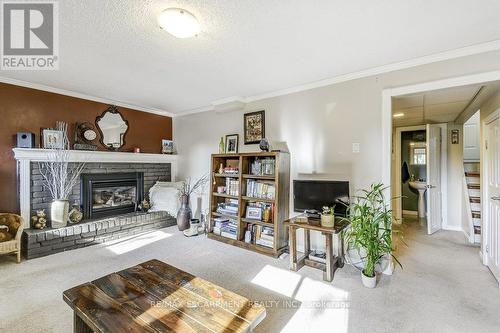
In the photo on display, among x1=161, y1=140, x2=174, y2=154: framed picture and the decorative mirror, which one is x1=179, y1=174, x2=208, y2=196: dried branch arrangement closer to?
x1=161, y1=140, x2=174, y2=154: framed picture

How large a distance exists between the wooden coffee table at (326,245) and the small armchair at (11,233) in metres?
3.14

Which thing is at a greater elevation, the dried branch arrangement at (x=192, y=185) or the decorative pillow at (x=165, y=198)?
the dried branch arrangement at (x=192, y=185)

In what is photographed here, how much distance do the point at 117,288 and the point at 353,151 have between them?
2.72 metres

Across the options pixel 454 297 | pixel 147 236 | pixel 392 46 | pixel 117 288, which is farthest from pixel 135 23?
pixel 454 297

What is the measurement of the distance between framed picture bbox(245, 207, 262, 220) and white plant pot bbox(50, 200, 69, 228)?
2511 millimetres

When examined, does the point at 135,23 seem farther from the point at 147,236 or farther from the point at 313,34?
the point at 147,236

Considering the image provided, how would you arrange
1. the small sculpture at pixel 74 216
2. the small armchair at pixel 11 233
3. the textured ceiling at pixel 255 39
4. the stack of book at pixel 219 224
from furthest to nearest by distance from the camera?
the stack of book at pixel 219 224
the small sculpture at pixel 74 216
the small armchair at pixel 11 233
the textured ceiling at pixel 255 39

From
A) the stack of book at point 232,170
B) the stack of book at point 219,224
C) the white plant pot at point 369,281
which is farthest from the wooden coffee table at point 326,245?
the stack of book at point 219,224

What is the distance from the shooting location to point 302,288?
233 centimetres

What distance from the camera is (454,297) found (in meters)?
2.16

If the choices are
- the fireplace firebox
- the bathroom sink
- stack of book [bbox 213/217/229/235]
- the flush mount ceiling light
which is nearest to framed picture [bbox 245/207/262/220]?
stack of book [bbox 213/217/229/235]

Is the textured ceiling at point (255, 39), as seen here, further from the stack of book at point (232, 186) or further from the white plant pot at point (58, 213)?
the white plant pot at point (58, 213)

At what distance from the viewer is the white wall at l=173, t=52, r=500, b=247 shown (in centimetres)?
253

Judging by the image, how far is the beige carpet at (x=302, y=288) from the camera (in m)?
1.83
